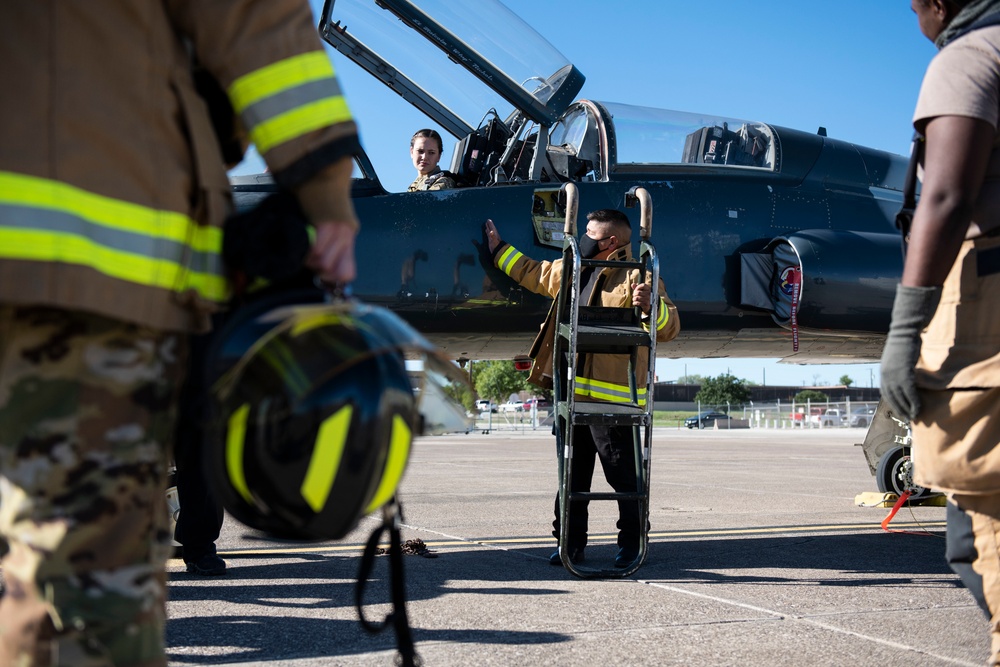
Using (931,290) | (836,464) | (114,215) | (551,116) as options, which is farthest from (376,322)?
(836,464)

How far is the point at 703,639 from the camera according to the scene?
11.6 feet

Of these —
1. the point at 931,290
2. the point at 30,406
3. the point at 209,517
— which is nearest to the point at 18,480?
the point at 30,406

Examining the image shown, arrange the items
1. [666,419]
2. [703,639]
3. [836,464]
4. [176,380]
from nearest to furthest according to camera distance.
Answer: [176,380] < [703,639] < [836,464] < [666,419]

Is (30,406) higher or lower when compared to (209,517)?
higher

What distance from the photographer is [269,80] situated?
1656 millimetres

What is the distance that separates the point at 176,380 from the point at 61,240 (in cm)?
29

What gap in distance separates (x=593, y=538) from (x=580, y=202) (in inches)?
90.0

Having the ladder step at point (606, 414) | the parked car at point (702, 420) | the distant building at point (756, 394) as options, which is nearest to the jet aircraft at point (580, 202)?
the ladder step at point (606, 414)

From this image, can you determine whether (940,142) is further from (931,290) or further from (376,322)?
(376,322)

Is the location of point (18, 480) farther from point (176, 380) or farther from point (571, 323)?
point (571, 323)

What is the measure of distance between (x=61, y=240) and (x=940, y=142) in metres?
1.93

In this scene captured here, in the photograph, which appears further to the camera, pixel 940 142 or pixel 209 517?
pixel 209 517

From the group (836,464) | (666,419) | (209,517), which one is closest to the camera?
(209,517)

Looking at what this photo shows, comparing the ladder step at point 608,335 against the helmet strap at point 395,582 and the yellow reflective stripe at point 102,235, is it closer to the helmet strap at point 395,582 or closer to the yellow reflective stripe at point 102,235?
the helmet strap at point 395,582
